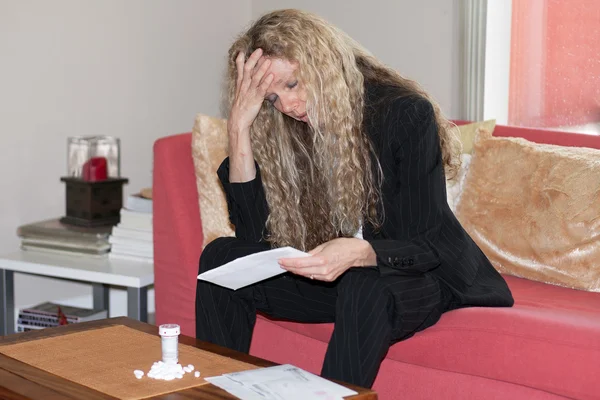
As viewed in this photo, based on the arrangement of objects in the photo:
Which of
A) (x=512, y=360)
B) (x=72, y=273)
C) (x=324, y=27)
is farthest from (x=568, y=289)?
(x=72, y=273)

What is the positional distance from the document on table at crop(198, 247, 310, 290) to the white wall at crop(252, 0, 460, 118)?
1721 millimetres

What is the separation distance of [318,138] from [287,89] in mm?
144

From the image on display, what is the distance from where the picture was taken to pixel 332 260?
169 centimetres

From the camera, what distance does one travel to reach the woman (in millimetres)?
1780

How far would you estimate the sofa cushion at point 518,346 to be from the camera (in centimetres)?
178

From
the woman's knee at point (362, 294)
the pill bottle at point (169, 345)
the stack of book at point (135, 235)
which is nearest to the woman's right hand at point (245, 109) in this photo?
the woman's knee at point (362, 294)

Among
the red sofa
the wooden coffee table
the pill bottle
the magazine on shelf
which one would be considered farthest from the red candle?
the pill bottle

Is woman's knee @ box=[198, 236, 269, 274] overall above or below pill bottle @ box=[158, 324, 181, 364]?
above

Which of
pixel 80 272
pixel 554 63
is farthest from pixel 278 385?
pixel 554 63

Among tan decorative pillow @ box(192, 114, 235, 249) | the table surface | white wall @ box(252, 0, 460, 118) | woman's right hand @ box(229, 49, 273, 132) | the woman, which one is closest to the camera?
the woman

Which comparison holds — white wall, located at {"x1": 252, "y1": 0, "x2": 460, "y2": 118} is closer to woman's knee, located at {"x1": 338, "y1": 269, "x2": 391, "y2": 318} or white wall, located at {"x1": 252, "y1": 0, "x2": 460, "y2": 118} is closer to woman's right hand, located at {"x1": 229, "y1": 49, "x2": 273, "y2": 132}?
woman's right hand, located at {"x1": 229, "y1": 49, "x2": 273, "y2": 132}

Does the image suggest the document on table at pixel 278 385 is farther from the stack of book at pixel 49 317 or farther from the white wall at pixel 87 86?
the white wall at pixel 87 86

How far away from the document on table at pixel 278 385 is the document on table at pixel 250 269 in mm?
228

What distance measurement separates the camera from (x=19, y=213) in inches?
126
